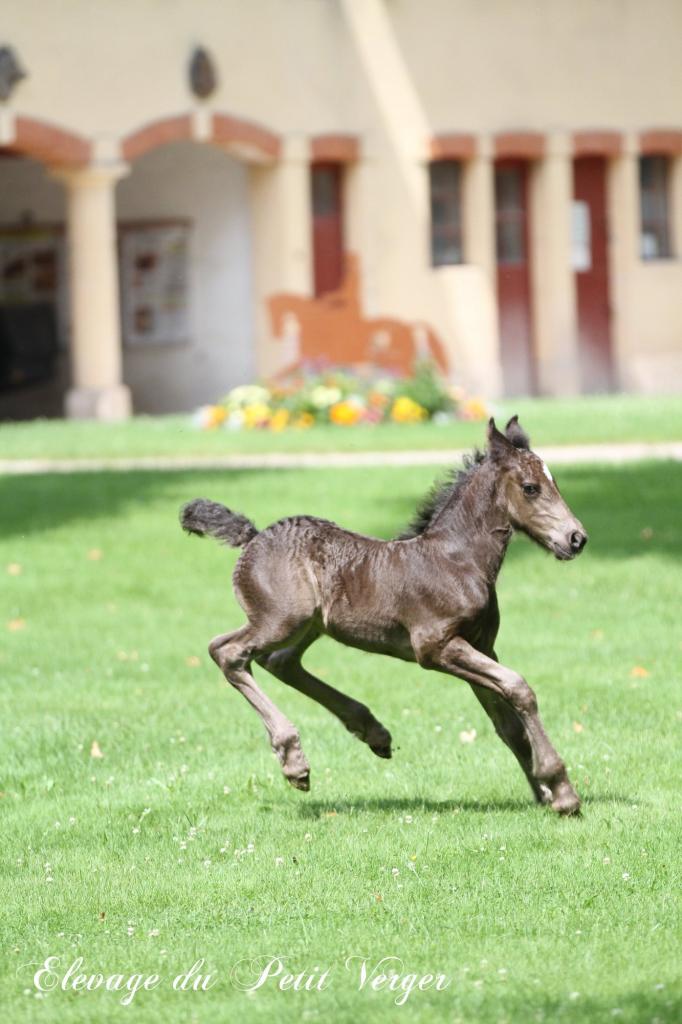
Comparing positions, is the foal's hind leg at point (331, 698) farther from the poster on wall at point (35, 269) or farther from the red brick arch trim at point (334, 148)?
the poster on wall at point (35, 269)

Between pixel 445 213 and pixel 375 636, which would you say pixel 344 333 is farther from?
pixel 375 636

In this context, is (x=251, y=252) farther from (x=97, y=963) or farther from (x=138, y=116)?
(x=97, y=963)

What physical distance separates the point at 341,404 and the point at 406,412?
0.67m

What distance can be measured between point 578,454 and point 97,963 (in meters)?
12.6

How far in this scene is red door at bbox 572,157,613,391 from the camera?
28062 millimetres

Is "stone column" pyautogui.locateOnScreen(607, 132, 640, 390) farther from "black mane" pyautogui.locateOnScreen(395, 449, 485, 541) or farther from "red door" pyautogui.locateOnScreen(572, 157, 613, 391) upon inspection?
"black mane" pyautogui.locateOnScreen(395, 449, 485, 541)

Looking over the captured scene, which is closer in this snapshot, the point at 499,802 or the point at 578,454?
the point at 499,802

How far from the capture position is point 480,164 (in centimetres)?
2638

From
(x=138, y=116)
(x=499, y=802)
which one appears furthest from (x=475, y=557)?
(x=138, y=116)

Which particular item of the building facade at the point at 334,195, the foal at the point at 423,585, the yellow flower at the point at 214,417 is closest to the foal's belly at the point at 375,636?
the foal at the point at 423,585

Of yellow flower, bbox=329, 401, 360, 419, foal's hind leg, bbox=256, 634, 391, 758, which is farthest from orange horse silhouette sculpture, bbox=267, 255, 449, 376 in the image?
foal's hind leg, bbox=256, 634, 391, 758

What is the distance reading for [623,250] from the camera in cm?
→ 2808

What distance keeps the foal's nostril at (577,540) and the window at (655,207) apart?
2274 centimetres

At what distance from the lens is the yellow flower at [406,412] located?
2094 cm
